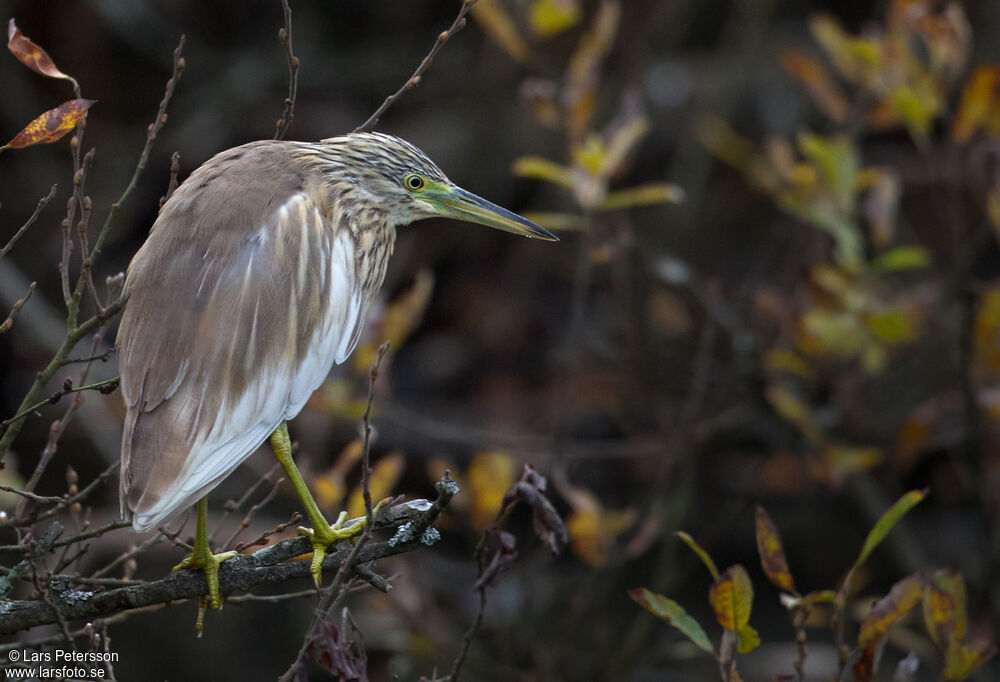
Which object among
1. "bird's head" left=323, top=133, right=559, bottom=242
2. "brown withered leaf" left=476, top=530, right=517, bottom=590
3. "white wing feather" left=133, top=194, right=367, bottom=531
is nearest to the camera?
"brown withered leaf" left=476, top=530, right=517, bottom=590

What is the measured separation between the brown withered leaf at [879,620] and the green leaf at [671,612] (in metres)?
0.22

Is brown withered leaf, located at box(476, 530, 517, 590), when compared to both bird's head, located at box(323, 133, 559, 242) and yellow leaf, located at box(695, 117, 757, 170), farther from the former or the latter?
yellow leaf, located at box(695, 117, 757, 170)

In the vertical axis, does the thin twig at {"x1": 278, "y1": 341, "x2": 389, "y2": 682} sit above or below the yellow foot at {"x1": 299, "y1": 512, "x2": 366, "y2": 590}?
above

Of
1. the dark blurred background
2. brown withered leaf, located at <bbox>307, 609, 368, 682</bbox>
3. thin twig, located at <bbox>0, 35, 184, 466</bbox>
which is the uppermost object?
thin twig, located at <bbox>0, 35, 184, 466</bbox>

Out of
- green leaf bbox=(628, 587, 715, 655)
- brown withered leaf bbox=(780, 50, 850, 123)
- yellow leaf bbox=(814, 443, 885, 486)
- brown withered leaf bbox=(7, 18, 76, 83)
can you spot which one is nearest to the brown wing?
brown withered leaf bbox=(7, 18, 76, 83)

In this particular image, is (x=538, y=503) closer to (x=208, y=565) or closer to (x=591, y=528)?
(x=208, y=565)

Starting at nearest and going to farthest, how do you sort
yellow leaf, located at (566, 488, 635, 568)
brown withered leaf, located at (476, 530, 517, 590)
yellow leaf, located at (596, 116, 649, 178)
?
brown withered leaf, located at (476, 530, 517, 590)
yellow leaf, located at (596, 116, 649, 178)
yellow leaf, located at (566, 488, 635, 568)

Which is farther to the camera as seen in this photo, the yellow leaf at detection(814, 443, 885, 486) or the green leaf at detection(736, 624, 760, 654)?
the yellow leaf at detection(814, 443, 885, 486)

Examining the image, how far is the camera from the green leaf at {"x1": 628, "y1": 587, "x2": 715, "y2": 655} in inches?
66.9

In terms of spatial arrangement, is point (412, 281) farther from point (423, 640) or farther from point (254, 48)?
point (423, 640)

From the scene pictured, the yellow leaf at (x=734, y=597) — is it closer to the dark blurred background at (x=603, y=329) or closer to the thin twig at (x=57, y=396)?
the thin twig at (x=57, y=396)

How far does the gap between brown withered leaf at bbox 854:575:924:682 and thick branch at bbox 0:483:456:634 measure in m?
0.67

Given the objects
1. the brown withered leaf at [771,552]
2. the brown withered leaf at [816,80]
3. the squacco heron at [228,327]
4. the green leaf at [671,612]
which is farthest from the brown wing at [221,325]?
the brown withered leaf at [816,80]

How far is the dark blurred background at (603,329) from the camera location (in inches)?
136
